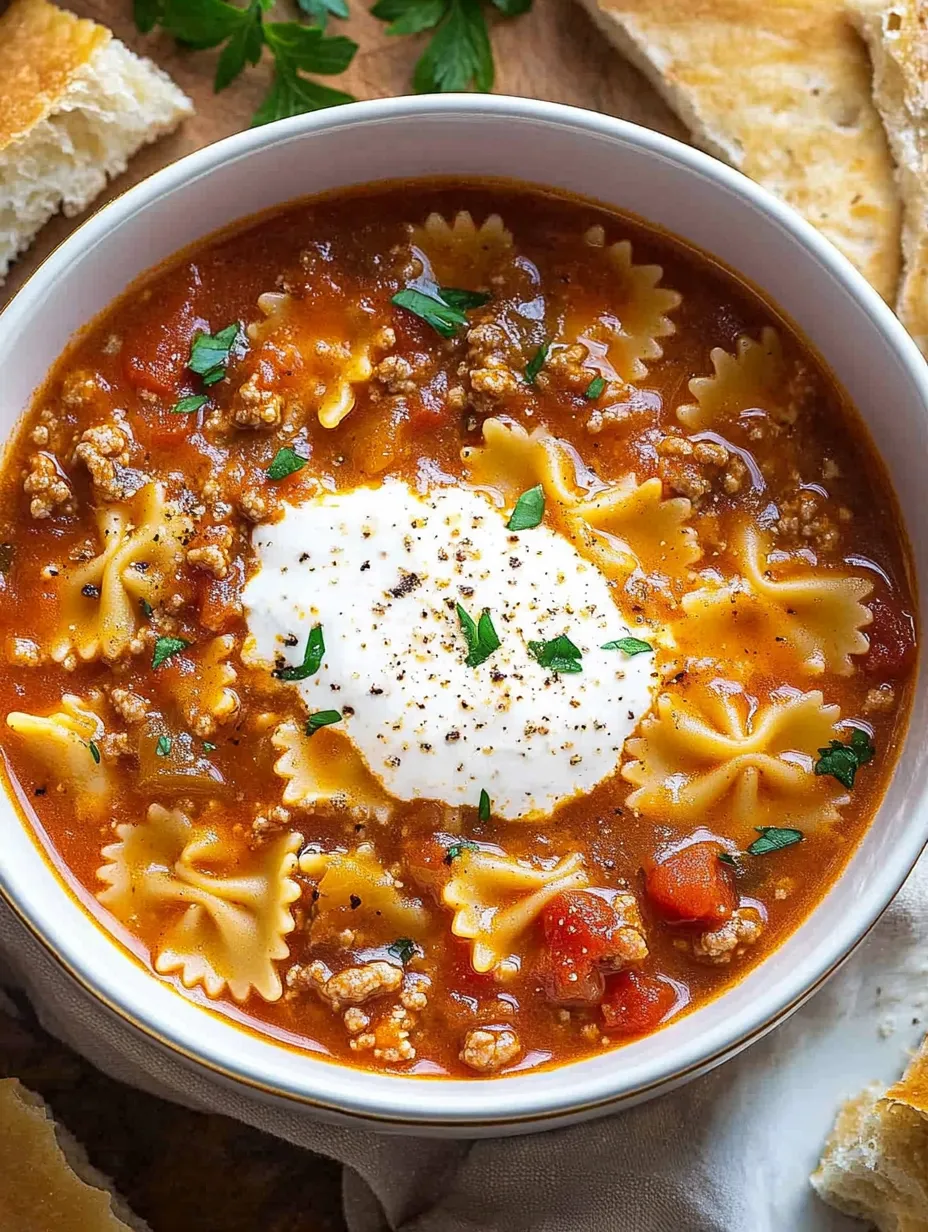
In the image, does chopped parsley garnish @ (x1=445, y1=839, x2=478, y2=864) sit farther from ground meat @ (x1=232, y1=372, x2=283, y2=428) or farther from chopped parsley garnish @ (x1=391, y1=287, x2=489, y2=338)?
chopped parsley garnish @ (x1=391, y1=287, x2=489, y2=338)

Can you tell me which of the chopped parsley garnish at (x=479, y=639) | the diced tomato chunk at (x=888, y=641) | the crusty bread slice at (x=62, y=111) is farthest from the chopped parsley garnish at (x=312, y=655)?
the crusty bread slice at (x=62, y=111)

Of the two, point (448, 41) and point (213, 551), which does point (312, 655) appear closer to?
point (213, 551)

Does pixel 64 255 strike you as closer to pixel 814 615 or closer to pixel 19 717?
pixel 19 717

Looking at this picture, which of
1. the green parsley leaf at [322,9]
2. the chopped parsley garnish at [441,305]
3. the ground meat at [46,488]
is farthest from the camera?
the green parsley leaf at [322,9]

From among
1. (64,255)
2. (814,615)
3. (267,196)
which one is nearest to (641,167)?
(267,196)

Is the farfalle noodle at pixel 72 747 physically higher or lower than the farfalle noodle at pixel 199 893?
higher

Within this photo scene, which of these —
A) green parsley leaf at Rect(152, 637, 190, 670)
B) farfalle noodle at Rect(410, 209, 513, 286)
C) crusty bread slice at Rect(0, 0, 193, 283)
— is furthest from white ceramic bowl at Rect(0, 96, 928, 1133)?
crusty bread slice at Rect(0, 0, 193, 283)

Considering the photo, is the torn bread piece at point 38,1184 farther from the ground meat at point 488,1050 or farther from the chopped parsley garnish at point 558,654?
the chopped parsley garnish at point 558,654

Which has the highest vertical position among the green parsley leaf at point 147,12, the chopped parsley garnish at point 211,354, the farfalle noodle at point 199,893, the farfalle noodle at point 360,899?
the green parsley leaf at point 147,12
